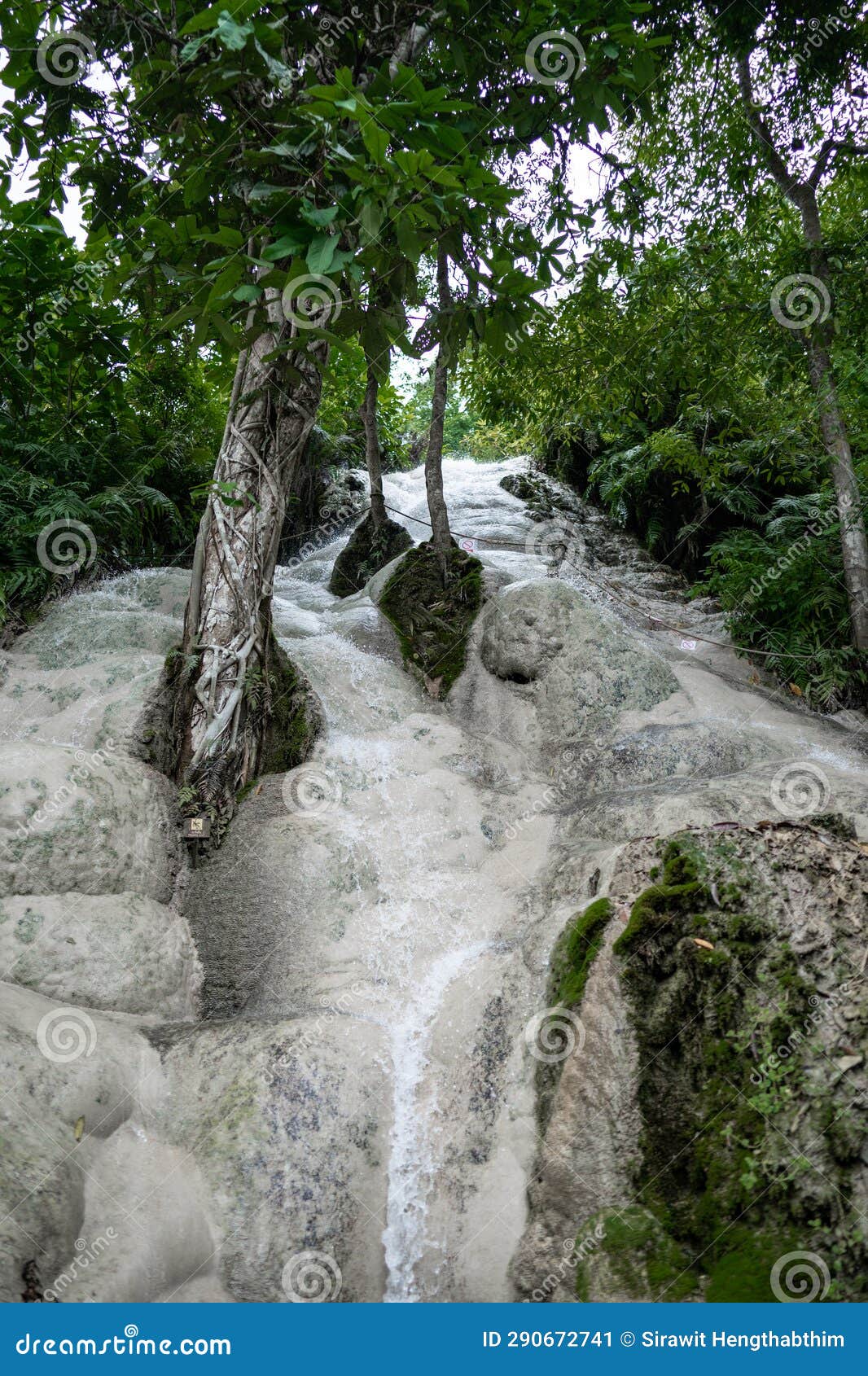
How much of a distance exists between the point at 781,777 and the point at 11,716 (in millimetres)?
4743

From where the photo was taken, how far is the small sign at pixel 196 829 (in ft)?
15.5

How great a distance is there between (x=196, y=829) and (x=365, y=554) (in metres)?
4.76

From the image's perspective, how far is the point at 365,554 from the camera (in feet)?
29.3

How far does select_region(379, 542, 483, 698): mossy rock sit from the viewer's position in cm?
684

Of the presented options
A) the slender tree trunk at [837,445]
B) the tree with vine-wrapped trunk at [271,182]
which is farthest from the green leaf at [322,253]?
the slender tree trunk at [837,445]

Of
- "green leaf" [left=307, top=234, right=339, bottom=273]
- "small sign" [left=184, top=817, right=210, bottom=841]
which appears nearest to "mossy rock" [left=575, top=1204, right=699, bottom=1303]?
"small sign" [left=184, top=817, right=210, bottom=841]

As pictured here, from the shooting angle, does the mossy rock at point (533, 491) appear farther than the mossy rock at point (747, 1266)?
Yes

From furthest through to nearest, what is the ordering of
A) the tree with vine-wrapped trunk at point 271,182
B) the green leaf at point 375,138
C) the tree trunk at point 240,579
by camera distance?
the tree trunk at point 240,579 < the tree with vine-wrapped trunk at point 271,182 < the green leaf at point 375,138

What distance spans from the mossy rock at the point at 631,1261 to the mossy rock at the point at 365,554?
6573 millimetres

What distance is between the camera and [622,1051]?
3.19m

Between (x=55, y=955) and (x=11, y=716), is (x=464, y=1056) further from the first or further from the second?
(x=11, y=716)

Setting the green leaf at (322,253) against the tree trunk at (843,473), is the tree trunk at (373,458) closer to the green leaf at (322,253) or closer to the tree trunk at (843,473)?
the tree trunk at (843,473)

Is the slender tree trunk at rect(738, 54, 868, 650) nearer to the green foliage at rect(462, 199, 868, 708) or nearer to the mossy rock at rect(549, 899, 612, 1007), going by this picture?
the green foliage at rect(462, 199, 868, 708)

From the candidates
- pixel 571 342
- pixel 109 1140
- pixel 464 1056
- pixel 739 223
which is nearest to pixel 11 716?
pixel 109 1140
